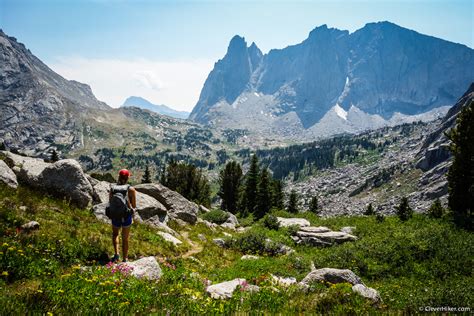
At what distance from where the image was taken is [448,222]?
24062mm

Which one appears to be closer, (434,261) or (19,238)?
(19,238)

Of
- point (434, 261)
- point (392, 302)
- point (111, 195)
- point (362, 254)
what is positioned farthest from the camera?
point (362, 254)

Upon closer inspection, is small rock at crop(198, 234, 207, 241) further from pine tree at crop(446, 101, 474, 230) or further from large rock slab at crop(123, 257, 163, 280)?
pine tree at crop(446, 101, 474, 230)

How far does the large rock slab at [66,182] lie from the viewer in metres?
18.9

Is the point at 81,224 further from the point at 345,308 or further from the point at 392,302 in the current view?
the point at 392,302

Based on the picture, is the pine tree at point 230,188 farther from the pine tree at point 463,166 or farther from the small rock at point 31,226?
the small rock at point 31,226

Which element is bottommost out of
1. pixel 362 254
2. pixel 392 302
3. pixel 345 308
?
pixel 362 254

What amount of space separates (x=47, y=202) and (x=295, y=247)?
682 inches

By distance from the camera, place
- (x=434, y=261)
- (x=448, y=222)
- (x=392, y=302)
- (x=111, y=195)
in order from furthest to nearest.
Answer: (x=448, y=222) < (x=434, y=261) < (x=111, y=195) < (x=392, y=302)

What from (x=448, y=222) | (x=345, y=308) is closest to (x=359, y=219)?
(x=448, y=222)

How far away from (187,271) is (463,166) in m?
34.3

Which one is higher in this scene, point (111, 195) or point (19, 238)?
point (111, 195)

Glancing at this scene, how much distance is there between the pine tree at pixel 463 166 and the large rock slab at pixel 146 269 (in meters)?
32.9

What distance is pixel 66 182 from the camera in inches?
757
